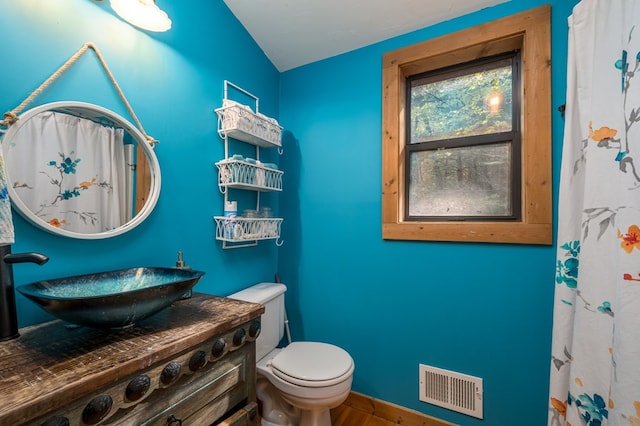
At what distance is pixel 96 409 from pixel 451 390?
1.59 m

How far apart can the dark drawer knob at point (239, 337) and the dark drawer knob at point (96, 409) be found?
0.38 m

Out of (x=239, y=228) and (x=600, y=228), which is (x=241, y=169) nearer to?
(x=239, y=228)

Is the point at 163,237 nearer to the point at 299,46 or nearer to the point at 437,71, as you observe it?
the point at 299,46

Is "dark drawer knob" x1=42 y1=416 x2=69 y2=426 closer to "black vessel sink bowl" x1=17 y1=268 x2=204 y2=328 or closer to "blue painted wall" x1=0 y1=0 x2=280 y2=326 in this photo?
"black vessel sink bowl" x1=17 y1=268 x2=204 y2=328

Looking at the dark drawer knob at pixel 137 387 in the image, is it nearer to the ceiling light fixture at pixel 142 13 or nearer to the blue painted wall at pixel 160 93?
the blue painted wall at pixel 160 93

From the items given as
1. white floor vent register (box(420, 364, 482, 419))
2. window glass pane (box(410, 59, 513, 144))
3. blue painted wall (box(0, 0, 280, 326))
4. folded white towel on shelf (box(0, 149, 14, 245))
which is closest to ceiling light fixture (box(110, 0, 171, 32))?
blue painted wall (box(0, 0, 280, 326))

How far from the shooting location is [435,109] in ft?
5.73

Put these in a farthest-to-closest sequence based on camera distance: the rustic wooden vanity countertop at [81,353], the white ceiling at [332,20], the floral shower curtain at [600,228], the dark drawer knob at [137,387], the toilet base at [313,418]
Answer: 1. the white ceiling at [332,20]
2. the toilet base at [313,418]
3. the floral shower curtain at [600,228]
4. the dark drawer knob at [137,387]
5. the rustic wooden vanity countertop at [81,353]

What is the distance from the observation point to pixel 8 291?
2.58ft

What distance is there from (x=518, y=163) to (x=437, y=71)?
0.73 m

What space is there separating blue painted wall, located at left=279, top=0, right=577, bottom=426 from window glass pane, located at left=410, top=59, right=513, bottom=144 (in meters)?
0.25

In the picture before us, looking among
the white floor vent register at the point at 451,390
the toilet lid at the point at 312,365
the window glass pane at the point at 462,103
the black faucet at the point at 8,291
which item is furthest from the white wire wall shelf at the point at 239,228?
the white floor vent register at the point at 451,390

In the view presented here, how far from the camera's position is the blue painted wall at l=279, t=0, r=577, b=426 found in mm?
1381

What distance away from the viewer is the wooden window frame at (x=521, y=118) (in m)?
1.34
